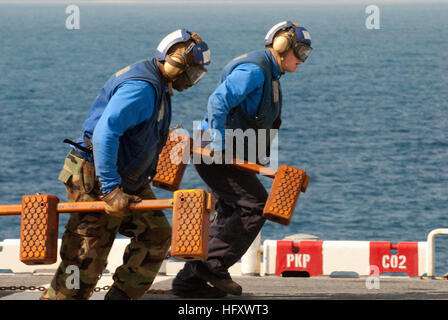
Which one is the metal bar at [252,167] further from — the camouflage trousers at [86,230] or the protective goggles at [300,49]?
the camouflage trousers at [86,230]

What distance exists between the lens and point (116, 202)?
778cm

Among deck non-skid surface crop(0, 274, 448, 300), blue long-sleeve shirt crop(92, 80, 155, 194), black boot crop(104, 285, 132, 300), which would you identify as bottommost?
deck non-skid surface crop(0, 274, 448, 300)

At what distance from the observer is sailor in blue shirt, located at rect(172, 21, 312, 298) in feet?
29.8

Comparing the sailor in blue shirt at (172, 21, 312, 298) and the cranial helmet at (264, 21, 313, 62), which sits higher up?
the cranial helmet at (264, 21, 313, 62)

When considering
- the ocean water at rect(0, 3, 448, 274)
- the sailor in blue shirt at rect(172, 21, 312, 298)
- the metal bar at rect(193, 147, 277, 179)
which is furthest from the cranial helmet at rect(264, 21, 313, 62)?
the ocean water at rect(0, 3, 448, 274)

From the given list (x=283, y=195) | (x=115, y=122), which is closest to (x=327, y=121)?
(x=283, y=195)

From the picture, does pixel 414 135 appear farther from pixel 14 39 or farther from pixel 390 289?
pixel 14 39

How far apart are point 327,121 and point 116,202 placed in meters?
55.9

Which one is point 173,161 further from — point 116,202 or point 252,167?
point 116,202

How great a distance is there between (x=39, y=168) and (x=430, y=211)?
15.1m

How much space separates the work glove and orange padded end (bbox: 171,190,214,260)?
32cm

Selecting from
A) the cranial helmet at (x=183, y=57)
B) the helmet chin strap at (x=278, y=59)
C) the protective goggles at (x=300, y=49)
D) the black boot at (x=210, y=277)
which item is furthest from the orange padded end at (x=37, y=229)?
the protective goggles at (x=300, y=49)

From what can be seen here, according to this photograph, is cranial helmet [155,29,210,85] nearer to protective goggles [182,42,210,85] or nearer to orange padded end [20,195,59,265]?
protective goggles [182,42,210,85]

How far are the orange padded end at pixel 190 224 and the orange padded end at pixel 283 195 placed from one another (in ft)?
3.56
